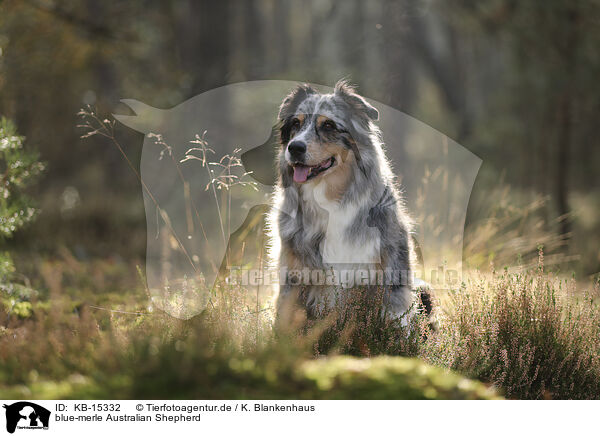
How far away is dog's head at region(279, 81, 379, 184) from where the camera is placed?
393cm

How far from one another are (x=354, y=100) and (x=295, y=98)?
1.58 ft

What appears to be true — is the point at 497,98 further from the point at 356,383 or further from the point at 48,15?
the point at 356,383

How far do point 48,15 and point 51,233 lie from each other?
4.26 metres

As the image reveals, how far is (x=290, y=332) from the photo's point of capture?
3213 millimetres

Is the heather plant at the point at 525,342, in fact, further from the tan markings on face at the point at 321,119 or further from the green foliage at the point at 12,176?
the green foliage at the point at 12,176

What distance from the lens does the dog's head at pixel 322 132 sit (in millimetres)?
3932

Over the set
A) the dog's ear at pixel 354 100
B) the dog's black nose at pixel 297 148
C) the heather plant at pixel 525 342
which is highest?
the dog's ear at pixel 354 100

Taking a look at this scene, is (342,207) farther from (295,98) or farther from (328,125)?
(295,98)

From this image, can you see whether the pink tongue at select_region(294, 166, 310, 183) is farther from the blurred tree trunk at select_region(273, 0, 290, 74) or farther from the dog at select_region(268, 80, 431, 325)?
the blurred tree trunk at select_region(273, 0, 290, 74)

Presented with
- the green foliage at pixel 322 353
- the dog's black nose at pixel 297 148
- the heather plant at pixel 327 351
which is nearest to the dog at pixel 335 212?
the dog's black nose at pixel 297 148

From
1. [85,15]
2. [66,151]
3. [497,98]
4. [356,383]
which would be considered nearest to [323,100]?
[356,383]

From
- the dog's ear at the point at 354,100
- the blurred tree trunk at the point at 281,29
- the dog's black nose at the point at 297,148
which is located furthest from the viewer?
the blurred tree trunk at the point at 281,29
